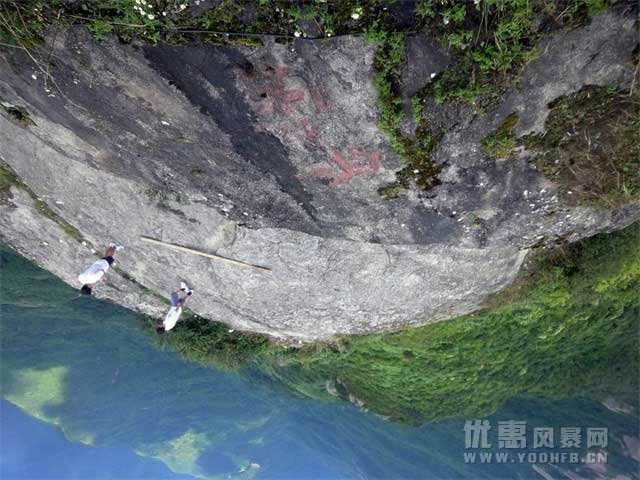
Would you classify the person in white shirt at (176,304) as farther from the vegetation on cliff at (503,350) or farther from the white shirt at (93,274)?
the vegetation on cliff at (503,350)

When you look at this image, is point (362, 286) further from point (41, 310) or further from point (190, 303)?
point (41, 310)

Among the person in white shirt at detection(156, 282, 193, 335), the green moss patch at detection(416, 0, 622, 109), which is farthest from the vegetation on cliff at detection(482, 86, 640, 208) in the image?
the person in white shirt at detection(156, 282, 193, 335)

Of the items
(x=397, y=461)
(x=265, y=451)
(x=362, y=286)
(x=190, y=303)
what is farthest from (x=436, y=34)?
(x=265, y=451)

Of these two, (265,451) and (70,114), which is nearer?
(70,114)

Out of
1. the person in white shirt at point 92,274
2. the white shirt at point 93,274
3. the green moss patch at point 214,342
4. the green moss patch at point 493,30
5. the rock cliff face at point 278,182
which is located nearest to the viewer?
the green moss patch at point 493,30

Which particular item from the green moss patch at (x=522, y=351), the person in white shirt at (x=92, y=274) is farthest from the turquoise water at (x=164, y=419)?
the person in white shirt at (x=92, y=274)
